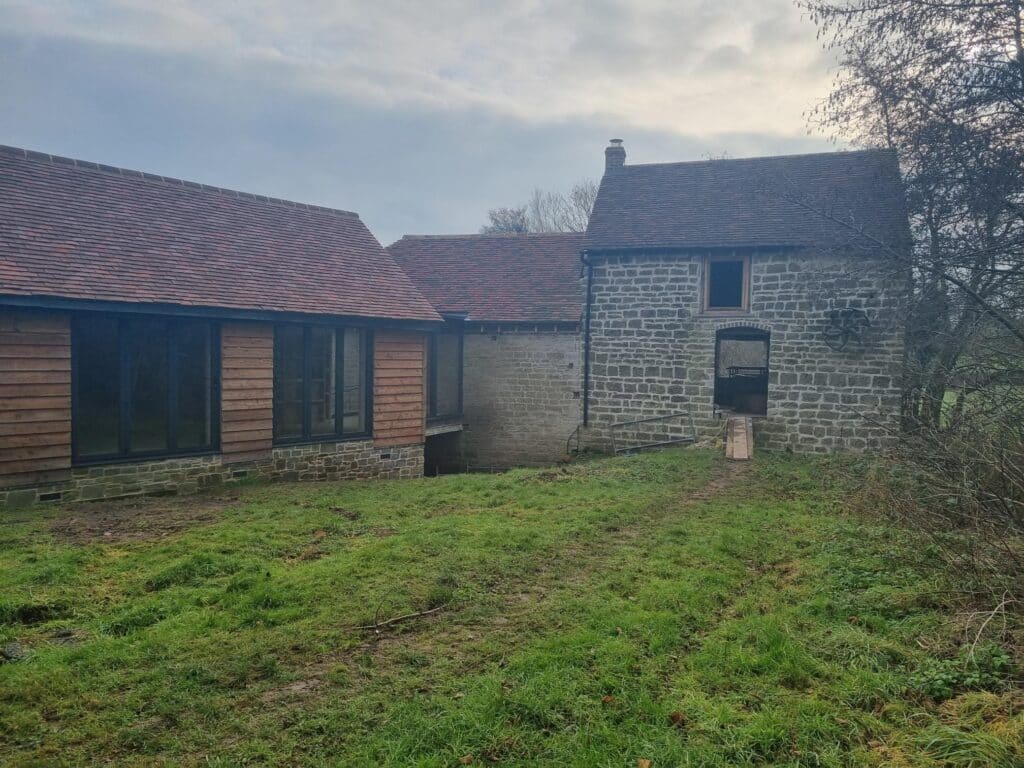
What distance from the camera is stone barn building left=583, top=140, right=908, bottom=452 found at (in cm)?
Result: 1401

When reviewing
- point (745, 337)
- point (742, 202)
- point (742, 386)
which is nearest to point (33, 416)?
point (745, 337)

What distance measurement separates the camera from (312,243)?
14492 mm

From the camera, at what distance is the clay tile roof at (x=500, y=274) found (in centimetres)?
1714

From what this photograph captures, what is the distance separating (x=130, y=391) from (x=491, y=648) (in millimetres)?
8048

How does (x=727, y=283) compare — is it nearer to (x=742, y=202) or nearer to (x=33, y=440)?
(x=742, y=202)

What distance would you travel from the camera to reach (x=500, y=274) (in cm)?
1875

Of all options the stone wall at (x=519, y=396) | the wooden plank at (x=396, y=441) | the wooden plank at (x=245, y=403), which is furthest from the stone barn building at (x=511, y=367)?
the wooden plank at (x=245, y=403)

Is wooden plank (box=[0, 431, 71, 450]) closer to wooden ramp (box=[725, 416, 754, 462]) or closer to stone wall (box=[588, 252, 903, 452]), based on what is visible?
stone wall (box=[588, 252, 903, 452])

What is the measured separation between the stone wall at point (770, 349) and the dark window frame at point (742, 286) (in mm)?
146

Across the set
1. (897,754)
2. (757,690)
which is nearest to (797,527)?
(757,690)

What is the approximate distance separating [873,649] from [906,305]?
9203 millimetres

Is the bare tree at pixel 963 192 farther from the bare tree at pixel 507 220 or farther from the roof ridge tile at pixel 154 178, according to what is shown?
the bare tree at pixel 507 220

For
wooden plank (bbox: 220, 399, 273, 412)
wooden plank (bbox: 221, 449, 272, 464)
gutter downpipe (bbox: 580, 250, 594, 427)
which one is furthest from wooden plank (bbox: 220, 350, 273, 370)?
gutter downpipe (bbox: 580, 250, 594, 427)

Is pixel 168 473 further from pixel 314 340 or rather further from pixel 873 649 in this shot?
pixel 873 649
